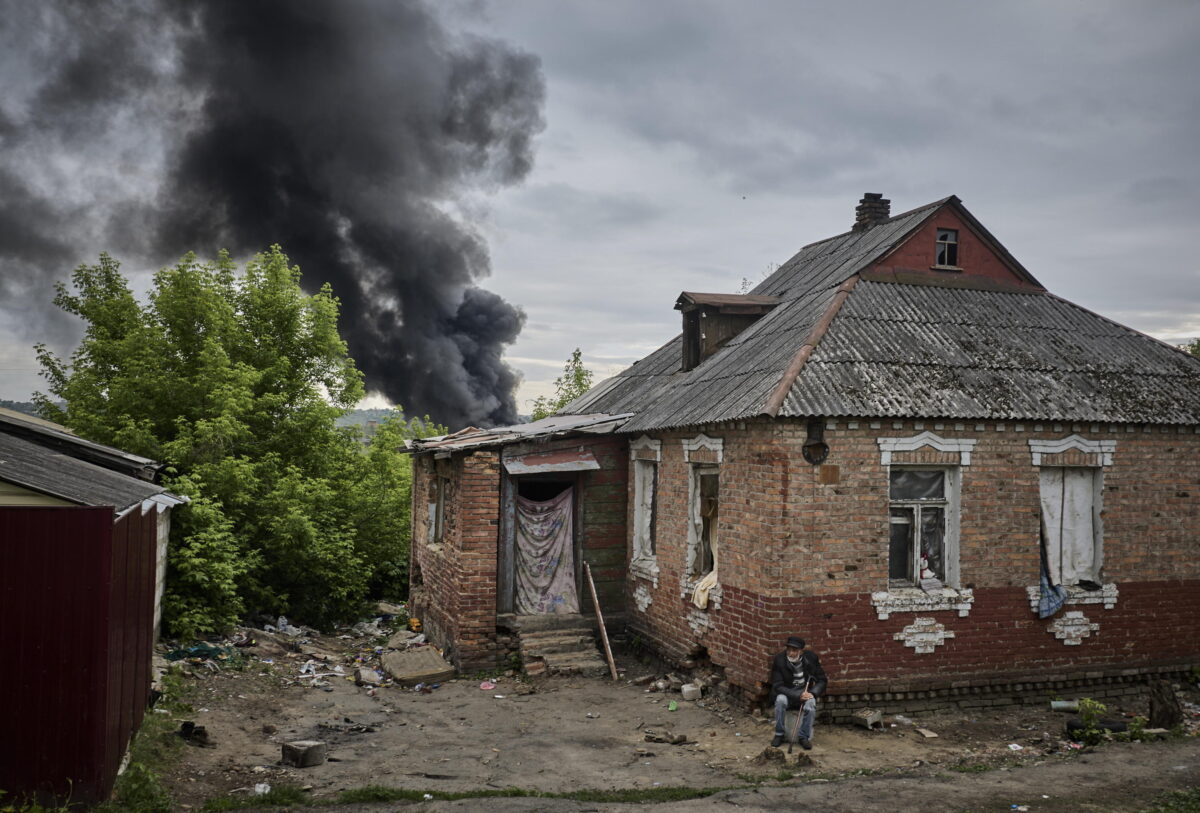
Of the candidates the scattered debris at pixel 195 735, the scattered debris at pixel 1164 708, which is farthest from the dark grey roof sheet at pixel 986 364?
the scattered debris at pixel 195 735

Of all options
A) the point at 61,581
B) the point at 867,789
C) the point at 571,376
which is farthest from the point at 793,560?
the point at 571,376

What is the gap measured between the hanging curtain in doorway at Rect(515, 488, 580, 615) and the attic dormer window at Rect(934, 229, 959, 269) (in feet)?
22.4

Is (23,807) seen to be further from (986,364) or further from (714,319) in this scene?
(714,319)

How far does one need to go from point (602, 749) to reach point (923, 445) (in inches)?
200

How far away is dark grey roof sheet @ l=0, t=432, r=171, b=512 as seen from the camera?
6.79 m

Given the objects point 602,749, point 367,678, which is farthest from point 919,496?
point 367,678

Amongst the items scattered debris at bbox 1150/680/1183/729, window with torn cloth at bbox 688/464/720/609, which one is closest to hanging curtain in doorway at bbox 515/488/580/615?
window with torn cloth at bbox 688/464/720/609

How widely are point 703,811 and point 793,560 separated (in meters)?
3.38

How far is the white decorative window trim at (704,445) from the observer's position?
11547 mm

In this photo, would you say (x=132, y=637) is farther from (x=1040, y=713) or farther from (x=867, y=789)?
(x=1040, y=713)

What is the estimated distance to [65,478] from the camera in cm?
780

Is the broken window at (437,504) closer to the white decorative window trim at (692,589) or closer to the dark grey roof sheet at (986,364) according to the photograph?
the white decorative window trim at (692,589)

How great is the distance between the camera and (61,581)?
6.47 m

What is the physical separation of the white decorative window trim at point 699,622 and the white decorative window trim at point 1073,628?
13.7 ft
